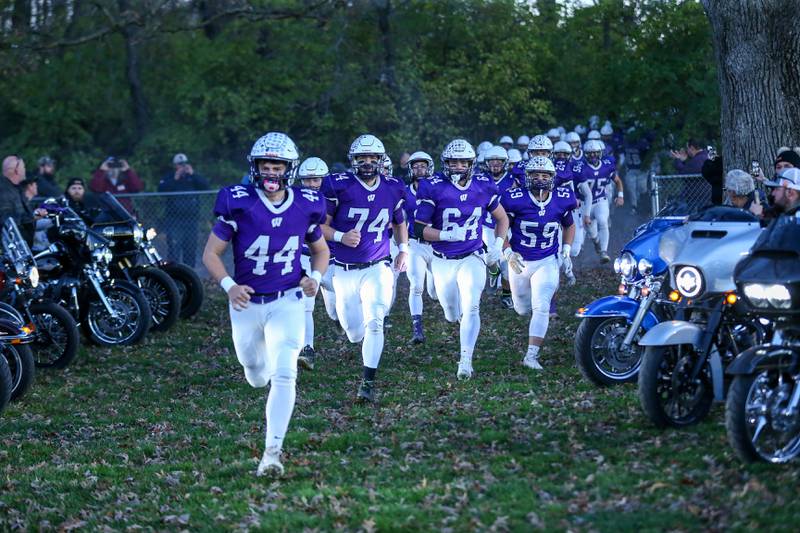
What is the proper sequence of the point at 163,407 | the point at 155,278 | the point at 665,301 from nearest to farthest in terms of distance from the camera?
1. the point at 665,301
2. the point at 163,407
3. the point at 155,278

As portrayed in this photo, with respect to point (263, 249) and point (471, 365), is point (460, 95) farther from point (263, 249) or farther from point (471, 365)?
point (263, 249)

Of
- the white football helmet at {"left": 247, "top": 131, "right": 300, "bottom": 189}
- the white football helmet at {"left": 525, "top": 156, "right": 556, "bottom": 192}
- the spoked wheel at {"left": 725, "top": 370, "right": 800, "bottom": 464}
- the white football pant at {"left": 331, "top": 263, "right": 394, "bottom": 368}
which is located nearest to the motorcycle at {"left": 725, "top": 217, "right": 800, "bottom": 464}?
the spoked wheel at {"left": 725, "top": 370, "right": 800, "bottom": 464}

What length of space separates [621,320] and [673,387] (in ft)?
8.13

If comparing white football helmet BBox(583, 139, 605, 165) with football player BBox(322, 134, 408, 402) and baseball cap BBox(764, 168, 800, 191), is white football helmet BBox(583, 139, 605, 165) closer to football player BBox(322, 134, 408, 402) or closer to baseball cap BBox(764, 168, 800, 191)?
football player BBox(322, 134, 408, 402)

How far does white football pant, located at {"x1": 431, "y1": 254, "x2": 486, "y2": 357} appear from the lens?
517 inches

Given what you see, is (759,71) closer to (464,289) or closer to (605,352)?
(464,289)

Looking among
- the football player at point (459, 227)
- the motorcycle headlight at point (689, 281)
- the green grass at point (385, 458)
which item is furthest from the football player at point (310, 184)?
the motorcycle headlight at point (689, 281)

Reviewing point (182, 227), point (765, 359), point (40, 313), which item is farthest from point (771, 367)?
point (182, 227)

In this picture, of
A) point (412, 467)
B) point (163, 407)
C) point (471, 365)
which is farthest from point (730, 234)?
point (163, 407)

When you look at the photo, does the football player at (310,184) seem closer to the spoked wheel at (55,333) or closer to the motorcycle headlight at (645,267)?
the spoked wheel at (55,333)

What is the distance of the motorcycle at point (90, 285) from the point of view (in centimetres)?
1611

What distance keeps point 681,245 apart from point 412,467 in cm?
250

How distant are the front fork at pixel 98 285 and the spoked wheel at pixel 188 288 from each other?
6.73 ft

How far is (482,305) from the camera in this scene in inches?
756
